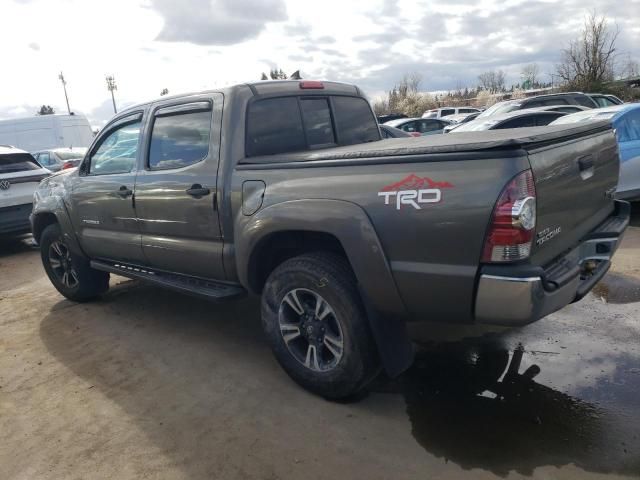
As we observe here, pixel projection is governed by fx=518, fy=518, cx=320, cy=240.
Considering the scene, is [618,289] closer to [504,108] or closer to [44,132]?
[504,108]

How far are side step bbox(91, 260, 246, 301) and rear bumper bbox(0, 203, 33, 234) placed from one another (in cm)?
436

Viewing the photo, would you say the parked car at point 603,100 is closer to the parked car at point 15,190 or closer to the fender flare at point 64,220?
the parked car at point 15,190

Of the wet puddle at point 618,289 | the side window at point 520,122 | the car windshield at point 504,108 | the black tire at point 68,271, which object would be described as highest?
the car windshield at point 504,108

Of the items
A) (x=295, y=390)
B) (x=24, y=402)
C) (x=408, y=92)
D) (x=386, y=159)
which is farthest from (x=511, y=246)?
(x=408, y=92)

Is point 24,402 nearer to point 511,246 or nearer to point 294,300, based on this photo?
point 294,300

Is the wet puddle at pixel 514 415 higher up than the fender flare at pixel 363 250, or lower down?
lower down

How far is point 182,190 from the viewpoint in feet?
12.6

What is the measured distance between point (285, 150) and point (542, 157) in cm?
190

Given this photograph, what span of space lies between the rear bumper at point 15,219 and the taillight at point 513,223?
8.12 meters

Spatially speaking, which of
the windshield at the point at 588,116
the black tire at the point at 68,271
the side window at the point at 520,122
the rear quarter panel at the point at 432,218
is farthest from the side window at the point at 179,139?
the side window at the point at 520,122

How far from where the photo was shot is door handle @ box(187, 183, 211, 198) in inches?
144

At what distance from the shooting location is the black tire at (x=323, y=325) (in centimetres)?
303

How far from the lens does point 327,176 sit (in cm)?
298

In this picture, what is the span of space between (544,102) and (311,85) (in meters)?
12.3
